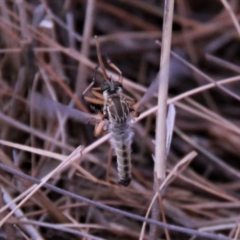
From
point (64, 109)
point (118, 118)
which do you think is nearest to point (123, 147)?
point (118, 118)

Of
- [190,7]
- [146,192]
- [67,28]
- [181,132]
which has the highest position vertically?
[190,7]

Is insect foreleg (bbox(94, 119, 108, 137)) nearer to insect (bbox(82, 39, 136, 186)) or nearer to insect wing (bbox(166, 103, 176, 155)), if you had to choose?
insect (bbox(82, 39, 136, 186))

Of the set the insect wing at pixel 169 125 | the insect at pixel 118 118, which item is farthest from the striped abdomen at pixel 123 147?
Answer: the insect wing at pixel 169 125

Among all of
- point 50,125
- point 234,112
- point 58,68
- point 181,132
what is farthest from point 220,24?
point 50,125

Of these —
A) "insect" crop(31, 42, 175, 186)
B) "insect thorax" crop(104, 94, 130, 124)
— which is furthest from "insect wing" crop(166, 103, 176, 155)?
"insect thorax" crop(104, 94, 130, 124)

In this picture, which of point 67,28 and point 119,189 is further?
point 67,28

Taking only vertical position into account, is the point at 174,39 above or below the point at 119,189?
above

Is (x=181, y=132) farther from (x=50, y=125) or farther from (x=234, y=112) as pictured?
(x=50, y=125)
